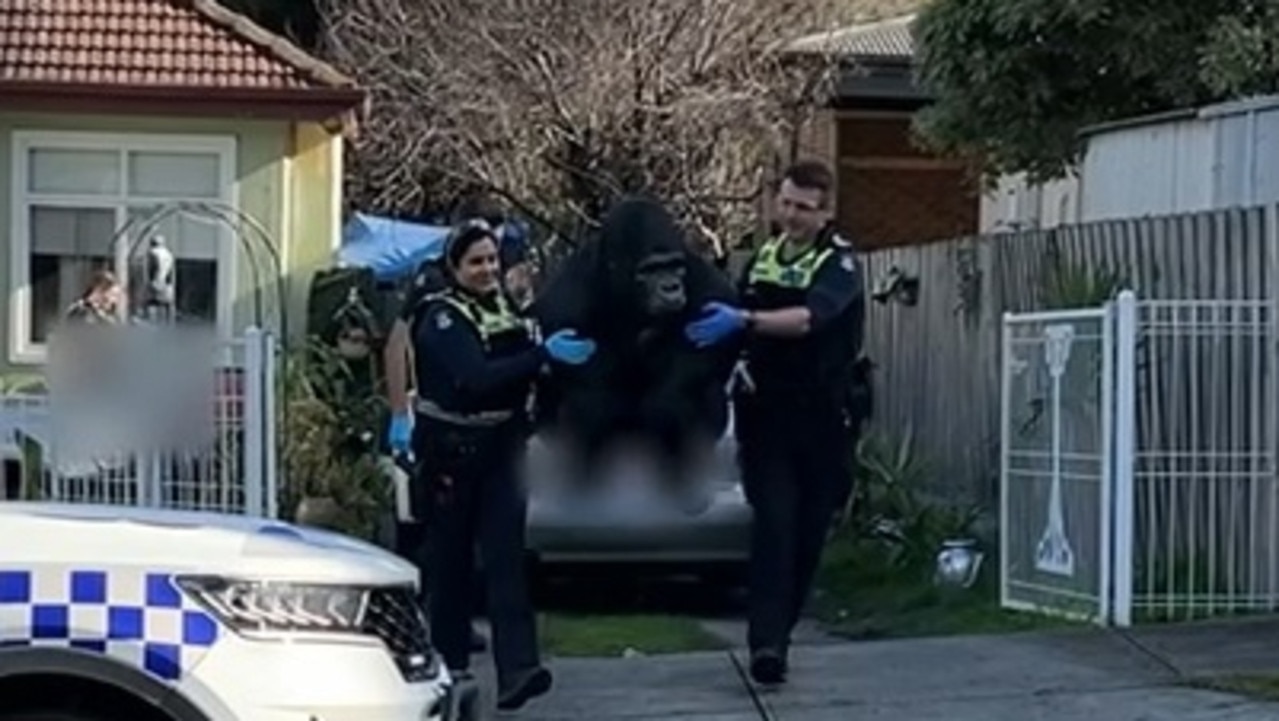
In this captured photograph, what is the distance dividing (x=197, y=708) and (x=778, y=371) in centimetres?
344

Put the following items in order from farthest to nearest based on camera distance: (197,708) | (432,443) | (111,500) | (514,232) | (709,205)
A: (709,205) → (111,500) → (514,232) → (432,443) → (197,708)

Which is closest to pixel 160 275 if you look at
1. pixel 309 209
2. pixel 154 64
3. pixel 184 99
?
pixel 184 99

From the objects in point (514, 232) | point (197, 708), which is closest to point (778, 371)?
point (514, 232)

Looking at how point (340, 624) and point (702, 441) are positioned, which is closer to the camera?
point (340, 624)

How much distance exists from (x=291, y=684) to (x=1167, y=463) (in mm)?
5679

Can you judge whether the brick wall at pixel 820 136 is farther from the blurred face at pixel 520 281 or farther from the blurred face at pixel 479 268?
the blurred face at pixel 479 268

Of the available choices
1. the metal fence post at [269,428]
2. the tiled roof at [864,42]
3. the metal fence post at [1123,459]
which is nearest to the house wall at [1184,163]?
the metal fence post at [1123,459]

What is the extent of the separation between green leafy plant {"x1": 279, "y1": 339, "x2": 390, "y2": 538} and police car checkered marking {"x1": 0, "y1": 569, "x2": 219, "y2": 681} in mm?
6894

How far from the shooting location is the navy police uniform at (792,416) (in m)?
8.74

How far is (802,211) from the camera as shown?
28.8 feet

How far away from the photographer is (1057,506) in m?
10.9

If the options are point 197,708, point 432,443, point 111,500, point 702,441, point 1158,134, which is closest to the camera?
point 197,708

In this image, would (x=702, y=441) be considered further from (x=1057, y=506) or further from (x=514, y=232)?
(x=1057, y=506)

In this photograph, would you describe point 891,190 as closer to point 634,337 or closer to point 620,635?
point 620,635
